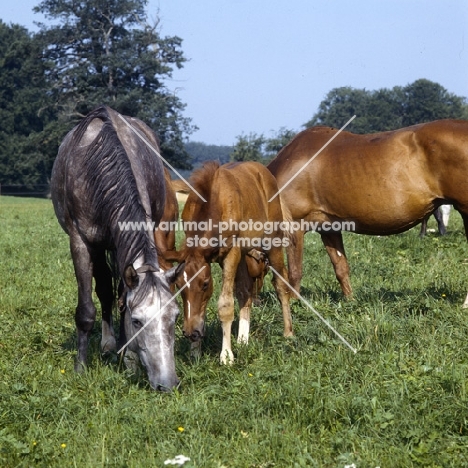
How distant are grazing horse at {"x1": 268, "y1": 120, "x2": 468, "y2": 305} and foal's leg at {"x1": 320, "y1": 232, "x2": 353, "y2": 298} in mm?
11

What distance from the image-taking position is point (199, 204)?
6.03 meters

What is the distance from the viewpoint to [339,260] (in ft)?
27.3

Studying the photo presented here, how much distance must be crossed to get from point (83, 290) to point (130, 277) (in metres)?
1.07

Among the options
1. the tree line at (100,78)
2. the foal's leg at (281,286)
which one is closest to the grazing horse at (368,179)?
the foal's leg at (281,286)

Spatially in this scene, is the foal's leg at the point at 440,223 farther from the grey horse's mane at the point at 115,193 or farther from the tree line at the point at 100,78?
the tree line at the point at 100,78

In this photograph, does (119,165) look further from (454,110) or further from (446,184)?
(454,110)

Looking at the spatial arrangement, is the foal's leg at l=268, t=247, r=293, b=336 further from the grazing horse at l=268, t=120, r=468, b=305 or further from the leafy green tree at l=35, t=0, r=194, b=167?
the leafy green tree at l=35, t=0, r=194, b=167

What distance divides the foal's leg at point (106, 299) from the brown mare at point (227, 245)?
104 centimetres

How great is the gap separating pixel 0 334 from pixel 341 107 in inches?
2521

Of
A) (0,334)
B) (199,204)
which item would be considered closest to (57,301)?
(0,334)

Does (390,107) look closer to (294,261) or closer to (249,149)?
(249,149)

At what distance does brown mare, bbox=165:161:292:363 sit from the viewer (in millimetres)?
5707

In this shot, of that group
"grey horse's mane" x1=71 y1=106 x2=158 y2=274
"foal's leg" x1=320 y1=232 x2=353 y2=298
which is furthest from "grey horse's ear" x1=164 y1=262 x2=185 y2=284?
"foal's leg" x1=320 y1=232 x2=353 y2=298

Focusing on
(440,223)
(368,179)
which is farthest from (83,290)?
(440,223)
